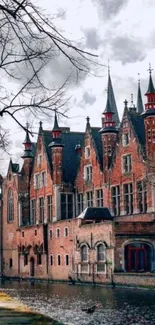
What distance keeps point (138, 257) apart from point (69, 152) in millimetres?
21360

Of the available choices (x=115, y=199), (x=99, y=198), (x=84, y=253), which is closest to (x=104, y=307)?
(x=84, y=253)

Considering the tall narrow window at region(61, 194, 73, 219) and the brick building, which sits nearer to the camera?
the brick building

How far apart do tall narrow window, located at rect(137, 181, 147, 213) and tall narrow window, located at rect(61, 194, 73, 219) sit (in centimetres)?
1275

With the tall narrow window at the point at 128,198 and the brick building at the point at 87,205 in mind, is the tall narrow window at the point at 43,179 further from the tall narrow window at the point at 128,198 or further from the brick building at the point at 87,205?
the tall narrow window at the point at 128,198

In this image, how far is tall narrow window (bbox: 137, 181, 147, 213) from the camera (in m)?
50.4

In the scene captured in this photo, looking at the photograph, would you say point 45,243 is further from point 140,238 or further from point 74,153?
point 140,238

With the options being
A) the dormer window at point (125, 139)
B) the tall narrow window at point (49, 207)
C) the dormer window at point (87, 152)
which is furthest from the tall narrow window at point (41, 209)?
the dormer window at point (125, 139)

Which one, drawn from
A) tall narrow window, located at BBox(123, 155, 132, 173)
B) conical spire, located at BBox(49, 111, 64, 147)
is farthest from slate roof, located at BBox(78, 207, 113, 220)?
conical spire, located at BBox(49, 111, 64, 147)

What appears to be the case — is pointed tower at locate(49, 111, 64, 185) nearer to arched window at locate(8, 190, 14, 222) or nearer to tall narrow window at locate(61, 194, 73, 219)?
tall narrow window at locate(61, 194, 73, 219)

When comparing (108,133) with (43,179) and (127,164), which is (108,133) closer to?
(127,164)

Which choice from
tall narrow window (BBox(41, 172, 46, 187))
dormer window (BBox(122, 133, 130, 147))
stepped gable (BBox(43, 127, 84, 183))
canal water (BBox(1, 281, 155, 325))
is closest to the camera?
canal water (BBox(1, 281, 155, 325))

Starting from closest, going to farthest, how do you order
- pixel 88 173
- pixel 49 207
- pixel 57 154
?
pixel 88 173, pixel 57 154, pixel 49 207

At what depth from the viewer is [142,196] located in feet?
166

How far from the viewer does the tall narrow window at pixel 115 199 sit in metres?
54.3
